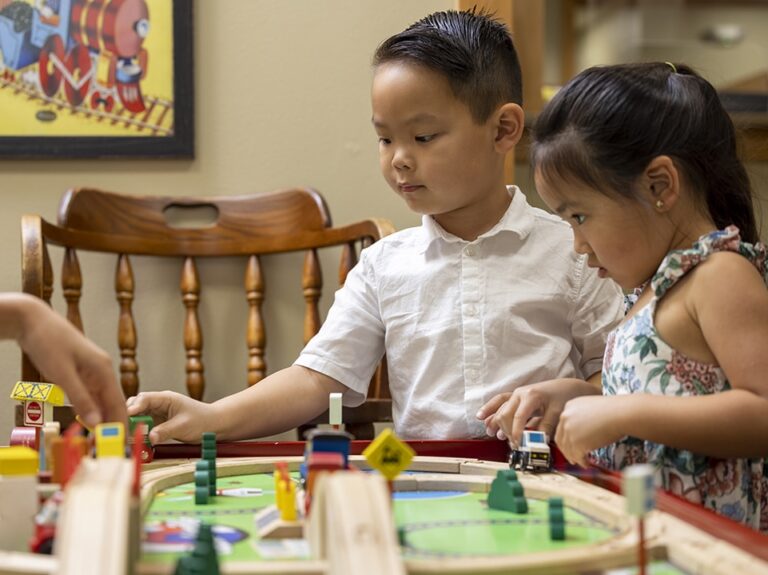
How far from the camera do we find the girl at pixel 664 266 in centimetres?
88

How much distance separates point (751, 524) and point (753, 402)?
20cm

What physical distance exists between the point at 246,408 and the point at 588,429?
481 mm

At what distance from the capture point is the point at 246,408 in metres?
1.20

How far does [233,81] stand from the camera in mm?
1866

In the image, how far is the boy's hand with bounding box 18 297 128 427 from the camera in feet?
2.48

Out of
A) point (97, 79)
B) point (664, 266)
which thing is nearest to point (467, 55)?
point (664, 266)

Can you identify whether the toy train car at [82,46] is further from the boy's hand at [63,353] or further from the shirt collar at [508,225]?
the boy's hand at [63,353]

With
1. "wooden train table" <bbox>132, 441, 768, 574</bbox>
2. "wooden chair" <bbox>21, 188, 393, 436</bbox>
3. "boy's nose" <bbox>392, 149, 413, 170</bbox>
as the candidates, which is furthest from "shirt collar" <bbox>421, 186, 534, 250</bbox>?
"wooden train table" <bbox>132, 441, 768, 574</bbox>

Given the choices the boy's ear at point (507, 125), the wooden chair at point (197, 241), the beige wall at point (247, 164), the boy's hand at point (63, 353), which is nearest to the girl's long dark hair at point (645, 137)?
the boy's ear at point (507, 125)

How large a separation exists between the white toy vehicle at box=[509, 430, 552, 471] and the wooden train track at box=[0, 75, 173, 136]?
1.15m

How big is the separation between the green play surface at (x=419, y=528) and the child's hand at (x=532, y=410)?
0.22 meters

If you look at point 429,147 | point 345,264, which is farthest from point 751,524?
point 345,264

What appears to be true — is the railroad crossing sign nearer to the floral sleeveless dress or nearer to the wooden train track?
the floral sleeveless dress

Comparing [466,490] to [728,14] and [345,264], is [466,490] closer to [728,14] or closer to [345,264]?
[345,264]
